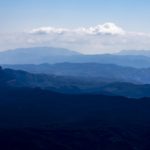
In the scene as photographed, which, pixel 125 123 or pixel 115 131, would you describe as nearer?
pixel 115 131

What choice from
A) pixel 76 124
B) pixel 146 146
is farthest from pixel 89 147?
pixel 76 124

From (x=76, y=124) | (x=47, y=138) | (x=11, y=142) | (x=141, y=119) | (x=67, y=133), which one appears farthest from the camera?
(x=141, y=119)

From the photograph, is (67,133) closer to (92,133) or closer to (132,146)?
(92,133)

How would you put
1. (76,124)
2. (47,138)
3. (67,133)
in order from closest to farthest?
(47,138) → (67,133) → (76,124)

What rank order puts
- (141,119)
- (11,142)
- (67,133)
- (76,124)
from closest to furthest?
(11,142), (67,133), (76,124), (141,119)

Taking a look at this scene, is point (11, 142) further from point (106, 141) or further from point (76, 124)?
point (76, 124)

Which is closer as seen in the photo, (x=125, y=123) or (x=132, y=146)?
(x=132, y=146)

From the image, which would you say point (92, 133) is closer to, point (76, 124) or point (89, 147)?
point (89, 147)

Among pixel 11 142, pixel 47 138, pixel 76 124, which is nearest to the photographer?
pixel 11 142

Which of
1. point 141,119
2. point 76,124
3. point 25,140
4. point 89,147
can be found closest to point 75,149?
point 89,147
